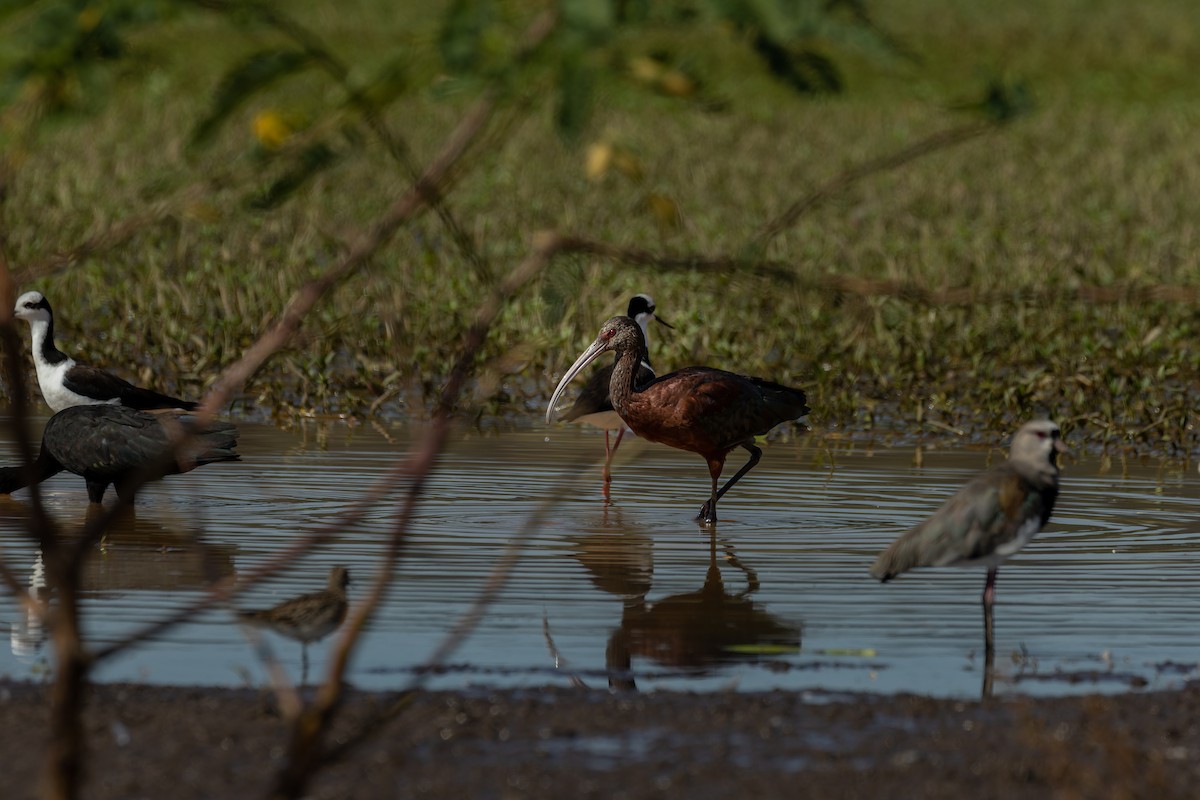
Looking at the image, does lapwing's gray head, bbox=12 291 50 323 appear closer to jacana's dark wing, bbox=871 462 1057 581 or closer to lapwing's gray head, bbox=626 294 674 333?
lapwing's gray head, bbox=626 294 674 333

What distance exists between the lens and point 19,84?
11.1ft

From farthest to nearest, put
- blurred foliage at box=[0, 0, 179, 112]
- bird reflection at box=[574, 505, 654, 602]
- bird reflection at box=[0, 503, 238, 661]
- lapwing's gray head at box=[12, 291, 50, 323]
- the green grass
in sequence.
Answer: lapwing's gray head at box=[12, 291, 50, 323], the green grass, bird reflection at box=[574, 505, 654, 602], bird reflection at box=[0, 503, 238, 661], blurred foliage at box=[0, 0, 179, 112]

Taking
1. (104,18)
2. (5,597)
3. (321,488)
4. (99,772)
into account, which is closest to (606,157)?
(104,18)

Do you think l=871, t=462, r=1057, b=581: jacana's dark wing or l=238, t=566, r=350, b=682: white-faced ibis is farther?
l=871, t=462, r=1057, b=581: jacana's dark wing

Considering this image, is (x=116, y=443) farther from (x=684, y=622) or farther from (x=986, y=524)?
(x=986, y=524)

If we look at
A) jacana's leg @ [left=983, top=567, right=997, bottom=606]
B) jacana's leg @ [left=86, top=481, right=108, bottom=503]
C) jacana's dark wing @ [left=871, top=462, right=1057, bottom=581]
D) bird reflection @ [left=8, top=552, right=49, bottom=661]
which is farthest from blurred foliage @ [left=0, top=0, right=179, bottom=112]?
jacana's leg @ [left=86, top=481, right=108, bottom=503]

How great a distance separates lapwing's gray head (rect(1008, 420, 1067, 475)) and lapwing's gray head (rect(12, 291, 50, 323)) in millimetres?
6934

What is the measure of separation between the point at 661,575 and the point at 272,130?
5.30 m

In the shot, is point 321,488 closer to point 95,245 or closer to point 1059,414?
point 1059,414

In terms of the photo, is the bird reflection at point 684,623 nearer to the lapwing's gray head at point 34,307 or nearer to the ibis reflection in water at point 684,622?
the ibis reflection in water at point 684,622

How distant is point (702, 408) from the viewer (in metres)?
10.4

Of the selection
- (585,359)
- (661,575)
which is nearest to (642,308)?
(585,359)

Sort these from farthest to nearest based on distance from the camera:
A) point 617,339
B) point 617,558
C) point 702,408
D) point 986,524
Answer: point 617,339
point 702,408
point 617,558
point 986,524

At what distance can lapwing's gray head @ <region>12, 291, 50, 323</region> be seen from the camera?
12.1 meters
